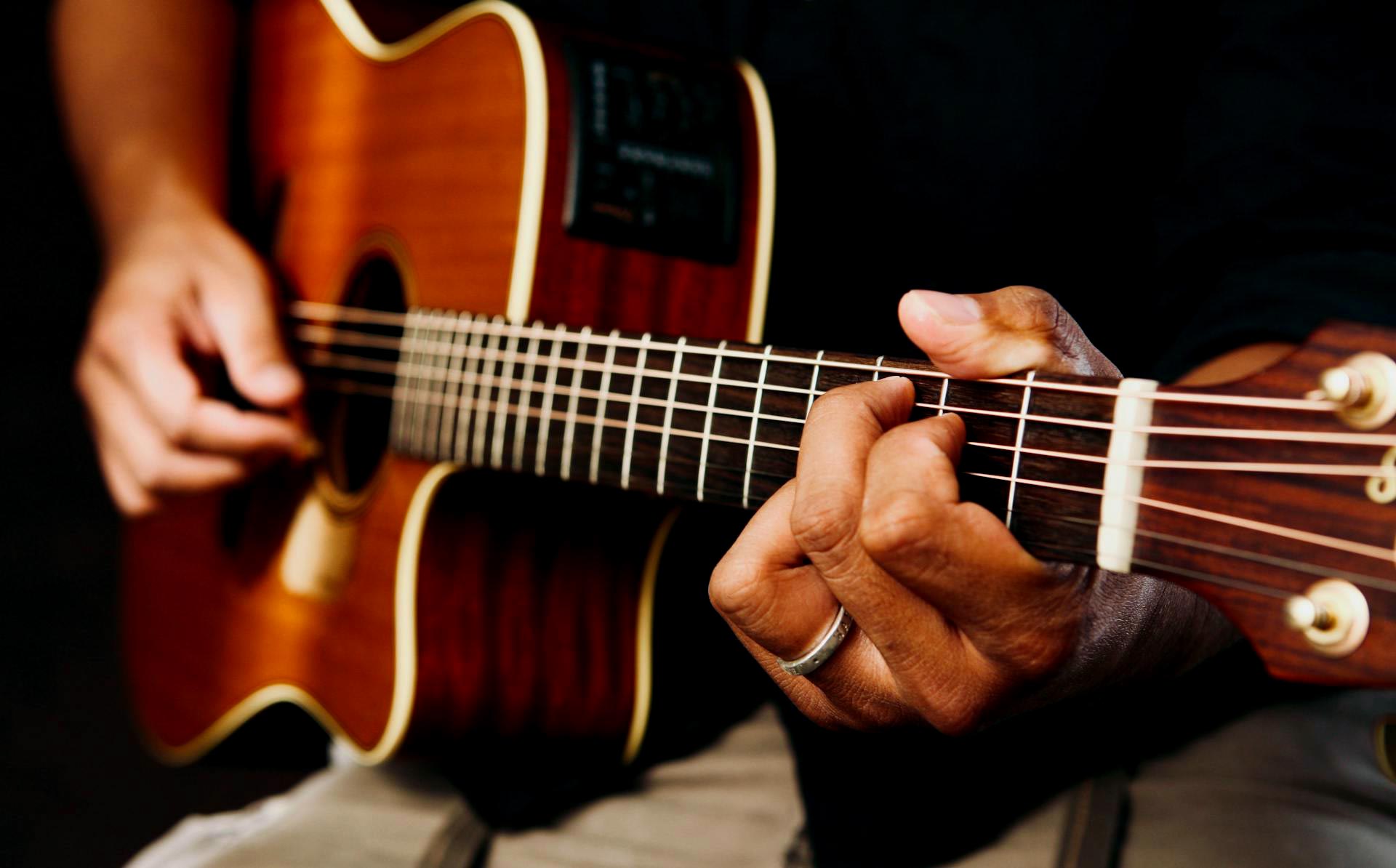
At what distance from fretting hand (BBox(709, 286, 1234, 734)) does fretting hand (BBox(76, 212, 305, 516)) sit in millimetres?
491

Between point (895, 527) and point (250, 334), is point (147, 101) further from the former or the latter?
point (895, 527)

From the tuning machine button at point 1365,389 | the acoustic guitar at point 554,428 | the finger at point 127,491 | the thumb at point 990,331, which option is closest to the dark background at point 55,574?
the acoustic guitar at point 554,428

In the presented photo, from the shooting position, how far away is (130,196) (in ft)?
3.17

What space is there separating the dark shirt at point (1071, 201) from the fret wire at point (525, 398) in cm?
16

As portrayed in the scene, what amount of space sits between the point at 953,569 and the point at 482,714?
1.47 feet

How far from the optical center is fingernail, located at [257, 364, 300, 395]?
0.79 m

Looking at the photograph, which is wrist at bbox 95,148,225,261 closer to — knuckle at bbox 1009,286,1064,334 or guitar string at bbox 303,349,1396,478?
guitar string at bbox 303,349,1396,478

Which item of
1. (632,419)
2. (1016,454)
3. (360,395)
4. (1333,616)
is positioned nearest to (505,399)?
(632,419)

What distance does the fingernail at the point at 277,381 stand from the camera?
791mm

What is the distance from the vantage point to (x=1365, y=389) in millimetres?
315

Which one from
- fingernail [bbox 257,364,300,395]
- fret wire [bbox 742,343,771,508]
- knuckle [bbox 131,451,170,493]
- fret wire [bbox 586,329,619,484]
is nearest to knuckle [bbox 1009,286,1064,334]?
fret wire [bbox 742,343,771,508]

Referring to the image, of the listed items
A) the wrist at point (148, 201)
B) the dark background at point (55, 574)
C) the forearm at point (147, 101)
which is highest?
the forearm at point (147, 101)

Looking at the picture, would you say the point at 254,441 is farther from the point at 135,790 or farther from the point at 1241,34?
the point at 135,790

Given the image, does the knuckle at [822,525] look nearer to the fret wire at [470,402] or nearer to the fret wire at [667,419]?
the fret wire at [667,419]
